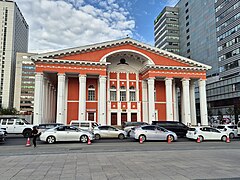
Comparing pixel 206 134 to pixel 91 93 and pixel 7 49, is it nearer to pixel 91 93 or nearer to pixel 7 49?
pixel 91 93

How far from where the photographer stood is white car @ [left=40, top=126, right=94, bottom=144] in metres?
17.7

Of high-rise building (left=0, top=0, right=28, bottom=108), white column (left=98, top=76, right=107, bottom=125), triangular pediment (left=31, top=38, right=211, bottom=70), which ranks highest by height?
high-rise building (left=0, top=0, right=28, bottom=108)

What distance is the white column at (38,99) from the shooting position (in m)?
31.4

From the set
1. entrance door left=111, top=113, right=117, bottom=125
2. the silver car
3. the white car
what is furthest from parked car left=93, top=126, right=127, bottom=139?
entrance door left=111, top=113, right=117, bottom=125

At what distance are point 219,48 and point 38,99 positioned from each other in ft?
188

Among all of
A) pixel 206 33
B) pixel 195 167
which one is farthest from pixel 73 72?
pixel 206 33

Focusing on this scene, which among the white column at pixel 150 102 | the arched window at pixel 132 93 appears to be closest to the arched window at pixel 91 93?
the arched window at pixel 132 93

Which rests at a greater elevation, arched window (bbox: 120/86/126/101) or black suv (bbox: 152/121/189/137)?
arched window (bbox: 120/86/126/101)

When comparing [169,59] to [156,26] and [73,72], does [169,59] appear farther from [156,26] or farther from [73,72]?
[156,26]

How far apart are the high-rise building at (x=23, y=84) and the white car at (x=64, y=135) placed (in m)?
107

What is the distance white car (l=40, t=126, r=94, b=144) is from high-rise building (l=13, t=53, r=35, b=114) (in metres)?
107

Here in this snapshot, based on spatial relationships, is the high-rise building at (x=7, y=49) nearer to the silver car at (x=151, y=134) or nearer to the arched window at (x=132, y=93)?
the arched window at (x=132, y=93)

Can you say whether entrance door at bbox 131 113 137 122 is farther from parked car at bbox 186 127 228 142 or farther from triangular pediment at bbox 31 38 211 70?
parked car at bbox 186 127 228 142

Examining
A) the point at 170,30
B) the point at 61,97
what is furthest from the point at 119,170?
the point at 170,30
